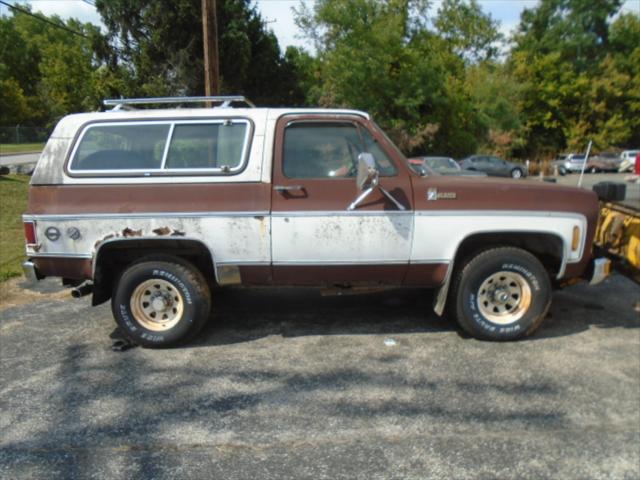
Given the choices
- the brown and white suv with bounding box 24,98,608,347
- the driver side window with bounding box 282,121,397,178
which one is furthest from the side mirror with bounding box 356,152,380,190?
the driver side window with bounding box 282,121,397,178

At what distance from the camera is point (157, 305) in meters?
4.86

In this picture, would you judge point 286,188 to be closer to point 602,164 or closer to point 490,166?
point 490,166

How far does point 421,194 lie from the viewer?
4676mm

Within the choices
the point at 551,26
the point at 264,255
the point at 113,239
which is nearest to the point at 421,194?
the point at 264,255

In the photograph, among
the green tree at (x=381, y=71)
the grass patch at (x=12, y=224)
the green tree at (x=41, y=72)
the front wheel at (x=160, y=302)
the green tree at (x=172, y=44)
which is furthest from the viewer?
the green tree at (x=41, y=72)

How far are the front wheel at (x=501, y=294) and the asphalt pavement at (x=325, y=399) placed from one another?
0.19 meters

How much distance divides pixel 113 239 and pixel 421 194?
8.87ft

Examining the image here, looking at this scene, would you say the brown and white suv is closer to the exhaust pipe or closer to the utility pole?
the exhaust pipe

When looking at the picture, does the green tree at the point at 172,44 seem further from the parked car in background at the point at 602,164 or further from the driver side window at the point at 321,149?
the parked car in background at the point at 602,164

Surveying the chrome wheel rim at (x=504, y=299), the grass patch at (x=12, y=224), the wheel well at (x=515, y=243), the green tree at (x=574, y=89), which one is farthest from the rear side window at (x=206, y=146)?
the green tree at (x=574, y=89)

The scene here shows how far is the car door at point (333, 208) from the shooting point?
15.2 ft

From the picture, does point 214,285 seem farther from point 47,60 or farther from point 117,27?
point 47,60

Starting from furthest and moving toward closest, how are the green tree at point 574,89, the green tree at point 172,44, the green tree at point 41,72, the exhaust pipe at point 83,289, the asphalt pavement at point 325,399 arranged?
the green tree at point 41,72 < the green tree at point 574,89 < the green tree at point 172,44 < the exhaust pipe at point 83,289 < the asphalt pavement at point 325,399

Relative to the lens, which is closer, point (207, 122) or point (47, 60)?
point (207, 122)
